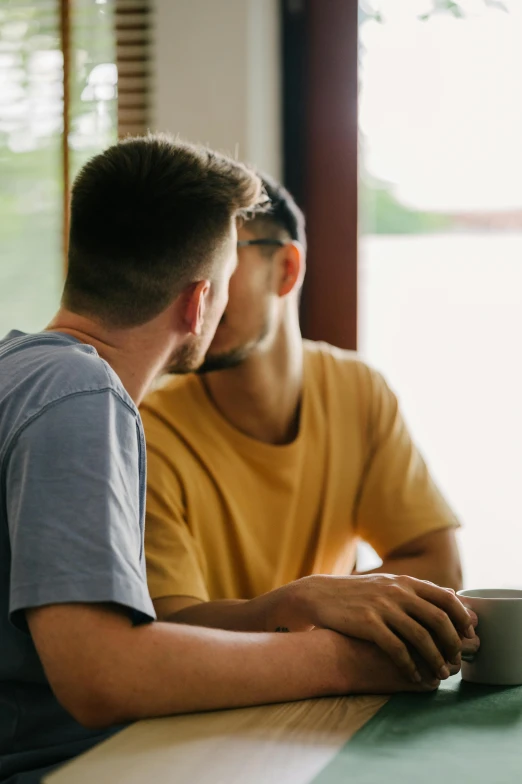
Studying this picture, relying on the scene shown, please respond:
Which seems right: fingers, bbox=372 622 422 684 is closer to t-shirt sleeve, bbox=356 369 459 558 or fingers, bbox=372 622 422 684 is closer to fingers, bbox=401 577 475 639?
fingers, bbox=401 577 475 639

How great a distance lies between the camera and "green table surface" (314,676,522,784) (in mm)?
770

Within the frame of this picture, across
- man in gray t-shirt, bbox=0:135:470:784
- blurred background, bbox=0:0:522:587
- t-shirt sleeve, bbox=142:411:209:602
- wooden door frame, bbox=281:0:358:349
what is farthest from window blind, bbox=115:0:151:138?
man in gray t-shirt, bbox=0:135:470:784

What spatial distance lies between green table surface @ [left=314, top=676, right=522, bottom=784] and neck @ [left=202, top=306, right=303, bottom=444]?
95 cm

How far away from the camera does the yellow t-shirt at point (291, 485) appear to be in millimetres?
1781

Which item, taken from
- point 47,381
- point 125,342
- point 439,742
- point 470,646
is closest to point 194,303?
point 125,342

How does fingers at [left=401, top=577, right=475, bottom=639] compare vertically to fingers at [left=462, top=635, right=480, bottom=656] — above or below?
above

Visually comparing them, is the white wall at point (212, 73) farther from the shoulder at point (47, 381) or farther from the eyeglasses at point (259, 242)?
the shoulder at point (47, 381)

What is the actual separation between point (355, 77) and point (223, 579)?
1.33 m

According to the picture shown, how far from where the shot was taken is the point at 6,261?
102 inches

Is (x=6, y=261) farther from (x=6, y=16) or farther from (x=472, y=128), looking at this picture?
(x=472, y=128)

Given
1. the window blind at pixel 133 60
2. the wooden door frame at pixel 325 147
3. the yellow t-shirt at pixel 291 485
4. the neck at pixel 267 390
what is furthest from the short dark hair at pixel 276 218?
the window blind at pixel 133 60

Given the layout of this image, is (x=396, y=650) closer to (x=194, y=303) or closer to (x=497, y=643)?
(x=497, y=643)

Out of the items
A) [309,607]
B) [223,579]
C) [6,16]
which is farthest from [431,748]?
[6,16]

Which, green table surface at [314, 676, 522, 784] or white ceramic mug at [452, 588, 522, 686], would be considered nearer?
green table surface at [314, 676, 522, 784]
